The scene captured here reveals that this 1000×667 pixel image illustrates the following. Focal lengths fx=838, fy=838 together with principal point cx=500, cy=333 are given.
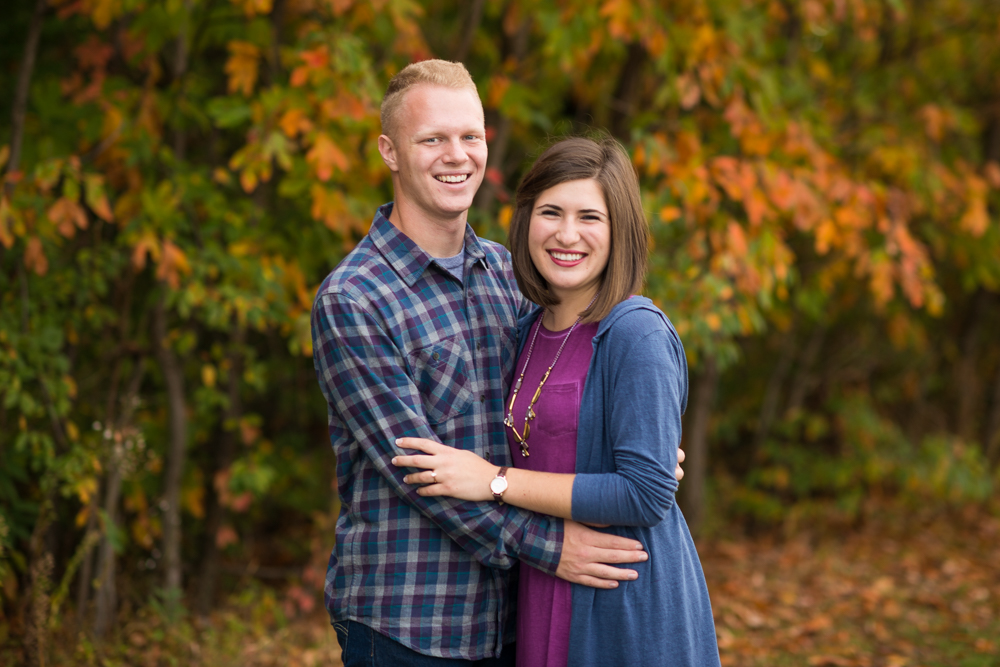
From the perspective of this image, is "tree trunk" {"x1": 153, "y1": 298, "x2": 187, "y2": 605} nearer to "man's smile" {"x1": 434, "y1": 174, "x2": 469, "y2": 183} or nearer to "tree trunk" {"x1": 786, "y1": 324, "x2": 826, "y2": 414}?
"man's smile" {"x1": 434, "y1": 174, "x2": 469, "y2": 183}

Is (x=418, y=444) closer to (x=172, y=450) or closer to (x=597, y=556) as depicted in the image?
(x=597, y=556)

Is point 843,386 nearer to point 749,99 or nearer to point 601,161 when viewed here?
point 749,99

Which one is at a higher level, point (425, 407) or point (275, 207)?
point (275, 207)

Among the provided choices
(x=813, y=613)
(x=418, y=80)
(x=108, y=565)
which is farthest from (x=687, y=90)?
(x=108, y=565)

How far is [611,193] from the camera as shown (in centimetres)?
198

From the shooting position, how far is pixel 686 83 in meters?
4.16

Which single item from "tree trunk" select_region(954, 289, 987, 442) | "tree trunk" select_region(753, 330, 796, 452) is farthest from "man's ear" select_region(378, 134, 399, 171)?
"tree trunk" select_region(954, 289, 987, 442)

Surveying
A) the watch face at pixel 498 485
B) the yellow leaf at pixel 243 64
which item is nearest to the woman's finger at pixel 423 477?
the watch face at pixel 498 485

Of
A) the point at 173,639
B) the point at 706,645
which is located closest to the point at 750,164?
the point at 706,645

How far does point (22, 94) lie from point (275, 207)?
1271mm

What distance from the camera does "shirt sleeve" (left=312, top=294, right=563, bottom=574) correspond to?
73.4 inches

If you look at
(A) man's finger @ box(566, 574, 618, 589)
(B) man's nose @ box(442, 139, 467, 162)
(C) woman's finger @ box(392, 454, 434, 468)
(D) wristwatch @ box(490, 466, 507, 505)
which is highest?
(B) man's nose @ box(442, 139, 467, 162)

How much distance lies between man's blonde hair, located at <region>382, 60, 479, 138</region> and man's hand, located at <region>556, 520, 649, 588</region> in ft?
3.59

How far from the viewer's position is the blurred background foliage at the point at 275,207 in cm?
347
